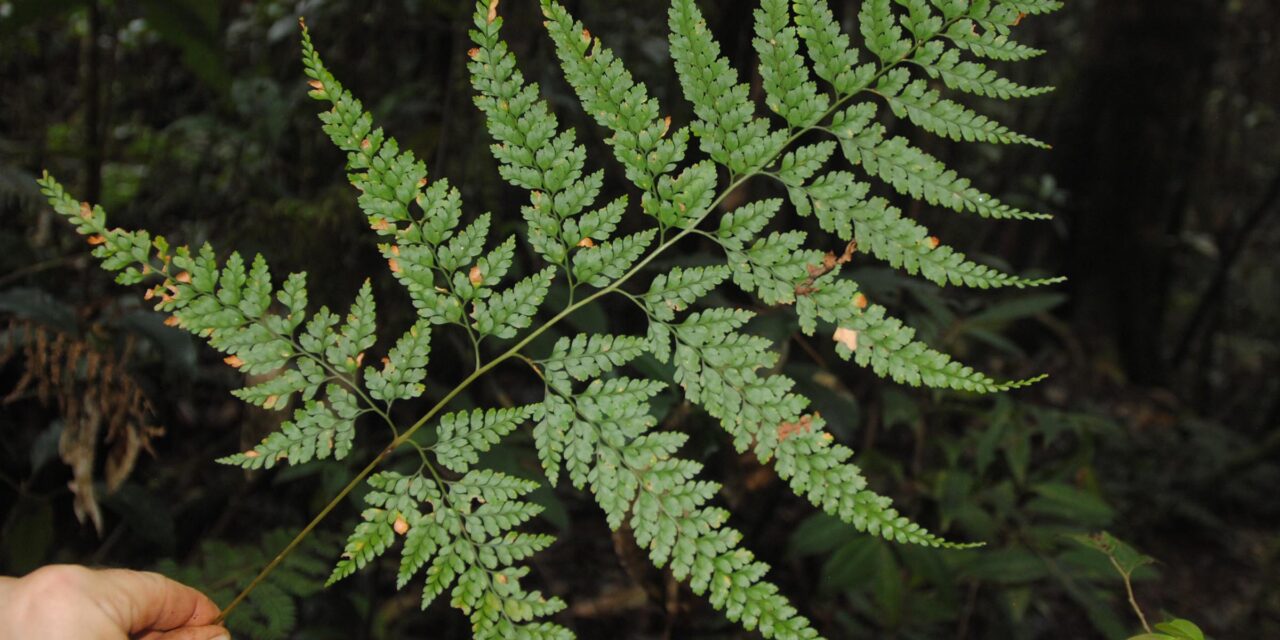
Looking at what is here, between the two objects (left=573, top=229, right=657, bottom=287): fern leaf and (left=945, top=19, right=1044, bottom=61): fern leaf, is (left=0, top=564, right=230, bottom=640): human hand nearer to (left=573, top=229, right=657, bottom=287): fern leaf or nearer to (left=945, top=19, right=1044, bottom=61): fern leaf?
(left=573, top=229, right=657, bottom=287): fern leaf

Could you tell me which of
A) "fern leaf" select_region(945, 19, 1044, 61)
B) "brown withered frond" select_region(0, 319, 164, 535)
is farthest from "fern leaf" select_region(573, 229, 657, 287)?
"brown withered frond" select_region(0, 319, 164, 535)

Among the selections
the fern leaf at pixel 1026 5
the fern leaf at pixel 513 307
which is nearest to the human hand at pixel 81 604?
the fern leaf at pixel 513 307

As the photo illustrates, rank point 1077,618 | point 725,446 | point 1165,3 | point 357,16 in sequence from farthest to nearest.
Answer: point 1165,3 < point 1077,618 < point 357,16 < point 725,446

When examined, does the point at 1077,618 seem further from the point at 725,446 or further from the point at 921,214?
the point at 725,446

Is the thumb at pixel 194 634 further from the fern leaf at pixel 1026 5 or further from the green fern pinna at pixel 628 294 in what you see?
the fern leaf at pixel 1026 5

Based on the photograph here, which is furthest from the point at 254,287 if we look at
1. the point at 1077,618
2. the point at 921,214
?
the point at 1077,618

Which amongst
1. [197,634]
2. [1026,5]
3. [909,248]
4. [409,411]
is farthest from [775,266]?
[409,411]

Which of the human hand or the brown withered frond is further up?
the brown withered frond
